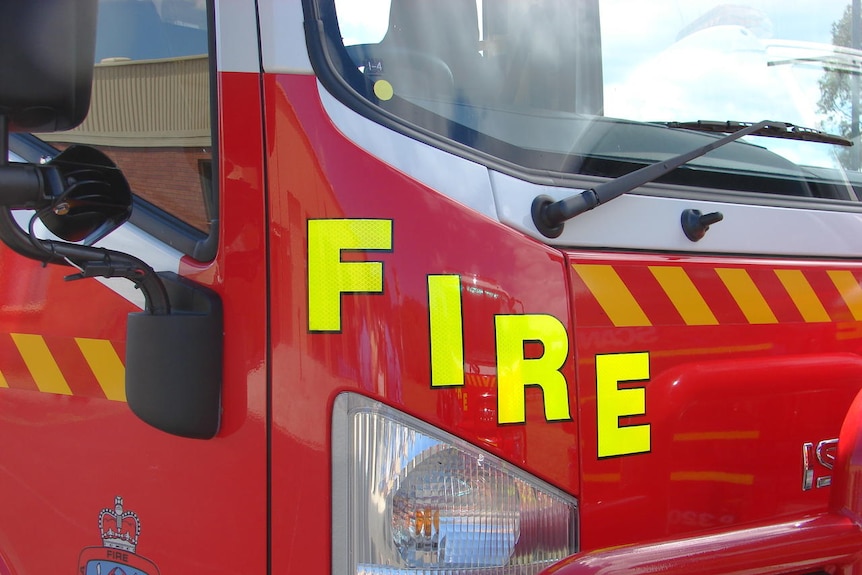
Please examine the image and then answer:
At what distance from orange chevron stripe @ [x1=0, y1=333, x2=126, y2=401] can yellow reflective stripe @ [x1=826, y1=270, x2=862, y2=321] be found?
141cm

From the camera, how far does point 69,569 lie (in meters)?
1.52

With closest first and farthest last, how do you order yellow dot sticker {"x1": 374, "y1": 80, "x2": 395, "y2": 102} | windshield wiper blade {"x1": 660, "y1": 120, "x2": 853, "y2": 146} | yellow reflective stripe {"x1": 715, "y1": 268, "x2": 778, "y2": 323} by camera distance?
yellow dot sticker {"x1": 374, "y1": 80, "x2": 395, "y2": 102}
yellow reflective stripe {"x1": 715, "y1": 268, "x2": 778, "y2": 323}
windshield wiper blade {"x1": 660, "y1": 120, "x2": 853, "y2": 146}

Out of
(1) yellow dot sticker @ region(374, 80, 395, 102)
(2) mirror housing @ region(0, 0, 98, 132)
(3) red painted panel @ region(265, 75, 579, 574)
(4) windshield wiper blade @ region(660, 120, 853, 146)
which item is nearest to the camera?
(2) mirror housing @ region(0, 0, 98, 132)

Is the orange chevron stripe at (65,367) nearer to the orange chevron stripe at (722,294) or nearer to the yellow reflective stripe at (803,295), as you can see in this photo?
the orange chevron stripe at (722,294)

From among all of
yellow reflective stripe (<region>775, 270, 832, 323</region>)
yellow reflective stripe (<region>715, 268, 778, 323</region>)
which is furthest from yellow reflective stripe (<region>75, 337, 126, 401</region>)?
yellow reflective stripe (<region>775, 270, 832, 323</region>)

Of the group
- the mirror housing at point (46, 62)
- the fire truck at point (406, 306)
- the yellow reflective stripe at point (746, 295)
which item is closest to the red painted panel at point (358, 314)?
the fire truck at point (406, 306)

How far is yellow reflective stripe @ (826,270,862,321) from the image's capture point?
1.64 metres

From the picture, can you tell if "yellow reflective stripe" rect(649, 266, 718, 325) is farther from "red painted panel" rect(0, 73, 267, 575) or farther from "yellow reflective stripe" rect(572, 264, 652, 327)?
"red painted panel" rect(0, 73, 267, 575)

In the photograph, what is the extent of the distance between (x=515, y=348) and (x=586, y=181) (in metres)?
0.36

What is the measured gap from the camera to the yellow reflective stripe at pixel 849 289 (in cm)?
164

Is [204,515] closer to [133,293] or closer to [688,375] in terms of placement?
[133,293]

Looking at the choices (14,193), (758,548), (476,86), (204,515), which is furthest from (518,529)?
(14,193)

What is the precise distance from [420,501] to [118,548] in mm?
582

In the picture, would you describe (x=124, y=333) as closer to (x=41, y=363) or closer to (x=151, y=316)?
(x=151, y=316)
